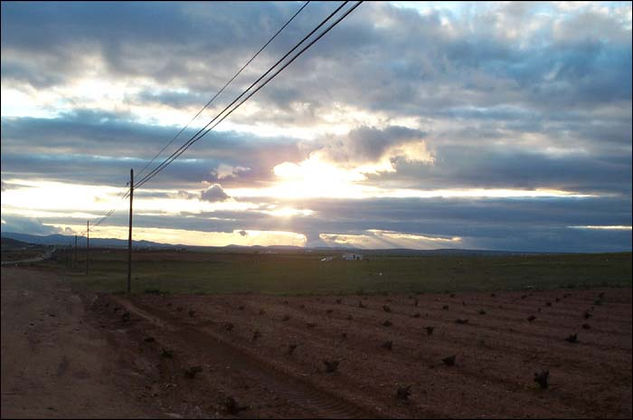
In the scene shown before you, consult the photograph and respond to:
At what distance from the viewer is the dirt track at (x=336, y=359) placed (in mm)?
13406

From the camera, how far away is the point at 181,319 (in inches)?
1228

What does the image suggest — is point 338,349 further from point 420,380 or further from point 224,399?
point 224,399

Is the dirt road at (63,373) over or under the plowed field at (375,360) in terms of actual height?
over

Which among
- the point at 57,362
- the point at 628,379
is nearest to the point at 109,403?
the point at 57,362

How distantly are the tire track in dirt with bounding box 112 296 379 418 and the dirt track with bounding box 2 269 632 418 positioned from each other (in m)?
0.04

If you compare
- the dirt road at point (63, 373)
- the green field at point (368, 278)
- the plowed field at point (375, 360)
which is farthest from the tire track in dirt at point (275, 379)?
the green field at point (368, 278)

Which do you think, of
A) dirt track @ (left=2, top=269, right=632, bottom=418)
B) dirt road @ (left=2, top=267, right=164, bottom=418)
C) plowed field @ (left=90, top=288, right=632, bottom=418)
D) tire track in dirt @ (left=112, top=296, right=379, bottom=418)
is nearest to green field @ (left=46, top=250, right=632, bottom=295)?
plowed field @ (left=90, top=288, right=632, bottom=418)

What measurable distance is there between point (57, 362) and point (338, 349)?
8301mm

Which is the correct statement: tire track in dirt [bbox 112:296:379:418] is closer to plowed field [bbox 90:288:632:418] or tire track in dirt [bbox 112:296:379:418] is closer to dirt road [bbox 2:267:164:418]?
plowed field [bbox 90:288:632:418]

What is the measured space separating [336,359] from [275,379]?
9.89 ft

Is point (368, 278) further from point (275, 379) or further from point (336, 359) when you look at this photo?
point (275, 379)

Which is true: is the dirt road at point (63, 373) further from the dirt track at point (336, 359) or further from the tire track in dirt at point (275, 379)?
the tire track in dirt at point (275, 379)

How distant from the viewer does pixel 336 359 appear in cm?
1881

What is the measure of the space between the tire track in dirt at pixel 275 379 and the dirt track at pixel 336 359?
0.04 m
